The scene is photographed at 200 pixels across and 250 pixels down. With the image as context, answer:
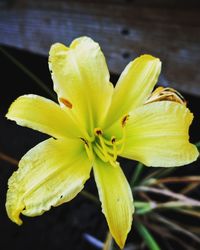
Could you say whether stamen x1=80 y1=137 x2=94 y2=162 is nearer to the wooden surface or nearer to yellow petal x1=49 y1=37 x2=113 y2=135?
yellow petal x1=49 y1=37 x2=113 y2=135

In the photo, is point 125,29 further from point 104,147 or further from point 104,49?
point 104,147

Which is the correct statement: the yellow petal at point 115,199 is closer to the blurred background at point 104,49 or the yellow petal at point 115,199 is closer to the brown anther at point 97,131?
the brown anther at point 97,131

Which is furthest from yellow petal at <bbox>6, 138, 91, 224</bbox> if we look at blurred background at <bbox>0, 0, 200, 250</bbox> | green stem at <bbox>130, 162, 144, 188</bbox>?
blurred background at <bbox>0, 0, 200, 250</bbox>

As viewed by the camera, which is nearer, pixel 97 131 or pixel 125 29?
pixel 97 131

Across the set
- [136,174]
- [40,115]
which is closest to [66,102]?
[40,115]

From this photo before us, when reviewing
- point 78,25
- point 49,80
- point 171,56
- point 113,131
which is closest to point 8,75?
point 49,80

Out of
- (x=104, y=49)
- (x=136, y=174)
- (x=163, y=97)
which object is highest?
(x=163, y=97)
